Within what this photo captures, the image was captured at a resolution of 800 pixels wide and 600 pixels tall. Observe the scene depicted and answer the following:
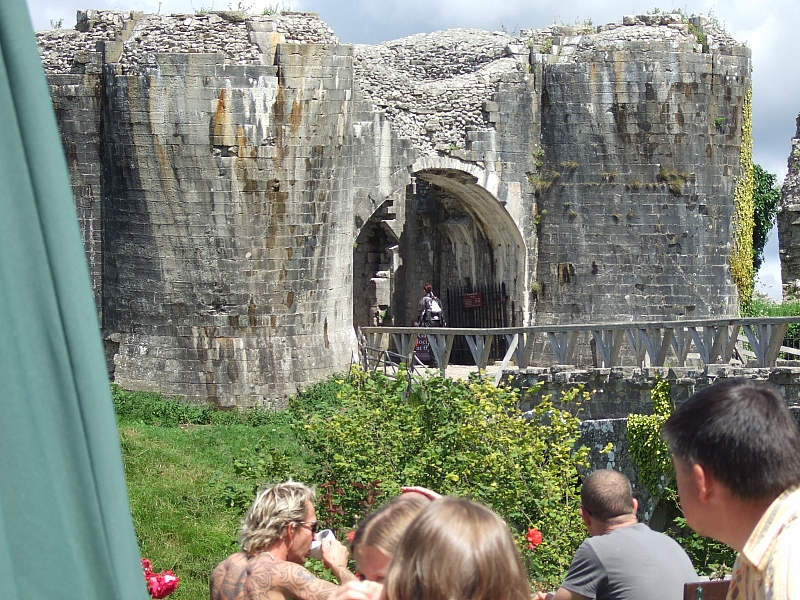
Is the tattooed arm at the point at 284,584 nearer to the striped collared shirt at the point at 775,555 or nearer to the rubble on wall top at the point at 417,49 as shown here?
the striped collared shirt at the point at 775,555

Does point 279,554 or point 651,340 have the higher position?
point 651,340

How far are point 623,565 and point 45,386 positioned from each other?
2167mm

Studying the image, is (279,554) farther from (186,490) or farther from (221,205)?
(221,205)

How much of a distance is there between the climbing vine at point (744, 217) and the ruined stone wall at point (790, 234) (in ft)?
7.07

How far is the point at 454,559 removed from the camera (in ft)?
7.29

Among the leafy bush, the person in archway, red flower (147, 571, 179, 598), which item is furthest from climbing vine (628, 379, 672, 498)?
red flower (147, 571, 179, 598)

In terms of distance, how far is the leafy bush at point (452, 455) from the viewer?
734 cm

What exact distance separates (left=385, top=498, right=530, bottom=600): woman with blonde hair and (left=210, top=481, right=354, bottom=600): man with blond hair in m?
1.31

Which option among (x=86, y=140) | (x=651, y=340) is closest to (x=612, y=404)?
(x=651, y=340)

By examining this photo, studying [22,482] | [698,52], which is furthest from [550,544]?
[698,52]

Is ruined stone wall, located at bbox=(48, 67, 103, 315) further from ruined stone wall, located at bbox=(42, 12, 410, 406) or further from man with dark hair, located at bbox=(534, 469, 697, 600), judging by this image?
man with dark hair, located at bbox=(534, 469, 697, 600)

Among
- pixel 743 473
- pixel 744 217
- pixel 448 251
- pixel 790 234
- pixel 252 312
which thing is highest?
pixel 744 217

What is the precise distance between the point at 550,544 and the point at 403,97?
986 centimetres

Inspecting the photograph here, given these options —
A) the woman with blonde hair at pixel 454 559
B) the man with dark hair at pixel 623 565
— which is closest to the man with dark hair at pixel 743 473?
the woman with blonde hair at pixel 454 559
